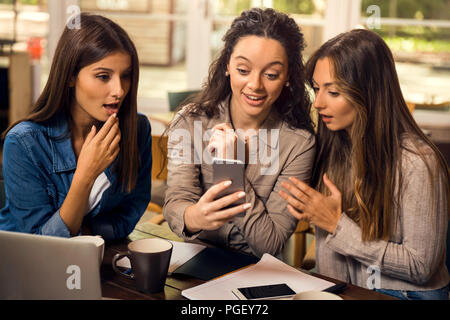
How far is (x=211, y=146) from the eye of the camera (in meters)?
1.32

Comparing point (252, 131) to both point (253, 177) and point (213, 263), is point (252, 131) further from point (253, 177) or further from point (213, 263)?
point (213, 263)

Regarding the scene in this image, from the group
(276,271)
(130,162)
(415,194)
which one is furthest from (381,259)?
(130,162)

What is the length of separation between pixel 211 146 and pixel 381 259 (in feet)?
1.70

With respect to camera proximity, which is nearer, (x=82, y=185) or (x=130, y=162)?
(x=82, y=185)

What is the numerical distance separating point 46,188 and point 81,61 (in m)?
0.35

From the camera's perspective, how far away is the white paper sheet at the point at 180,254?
1.17m

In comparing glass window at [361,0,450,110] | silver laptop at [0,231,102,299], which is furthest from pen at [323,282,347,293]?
glass window at [361,0,450,110]

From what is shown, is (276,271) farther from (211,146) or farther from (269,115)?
(269,115)

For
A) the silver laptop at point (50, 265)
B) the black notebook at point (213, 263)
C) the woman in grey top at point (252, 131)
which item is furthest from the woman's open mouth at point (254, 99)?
the silver laptop at point (50, 265)

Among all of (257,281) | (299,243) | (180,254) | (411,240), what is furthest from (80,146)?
(299,243)

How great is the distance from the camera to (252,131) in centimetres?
157

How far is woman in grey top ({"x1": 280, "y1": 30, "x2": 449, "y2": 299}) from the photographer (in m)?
1.26

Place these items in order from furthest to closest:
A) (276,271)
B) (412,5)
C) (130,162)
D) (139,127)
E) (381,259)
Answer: (412,5), (139,127), (130,162), (381,259), (276,271)

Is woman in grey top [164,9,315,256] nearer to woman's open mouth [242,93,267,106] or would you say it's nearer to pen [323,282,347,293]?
woman's open mouth [242,93,267,106]
